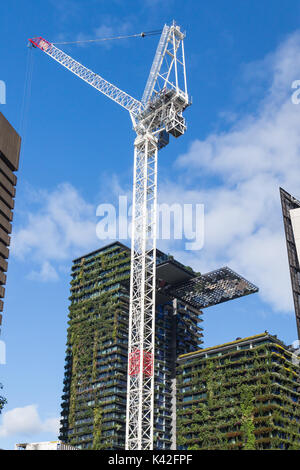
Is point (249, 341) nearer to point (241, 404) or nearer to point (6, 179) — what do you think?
point (241, 404)

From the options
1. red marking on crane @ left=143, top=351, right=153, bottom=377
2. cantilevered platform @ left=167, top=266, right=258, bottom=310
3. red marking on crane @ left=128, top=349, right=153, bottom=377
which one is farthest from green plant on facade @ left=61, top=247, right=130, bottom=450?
red marking on crane @ left=143, top=351, right=153, bottom=377

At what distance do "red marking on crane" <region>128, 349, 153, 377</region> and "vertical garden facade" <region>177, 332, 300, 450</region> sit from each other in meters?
38.2

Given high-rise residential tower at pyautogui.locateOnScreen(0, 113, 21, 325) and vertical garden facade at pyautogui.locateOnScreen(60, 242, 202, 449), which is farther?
vertical garden facade at pyautogui.locateOnScreen(60, 242, 202, 449)

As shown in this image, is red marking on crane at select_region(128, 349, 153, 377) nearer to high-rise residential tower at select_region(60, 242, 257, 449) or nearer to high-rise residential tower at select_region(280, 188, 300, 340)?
high-rise residential tower at select_region(280, 188, 300, 340)

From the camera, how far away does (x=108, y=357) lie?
17662 cm

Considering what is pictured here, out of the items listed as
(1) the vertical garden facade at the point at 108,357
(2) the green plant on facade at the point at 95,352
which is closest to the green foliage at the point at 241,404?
(1) the vertical garden facade at the point at 108,357

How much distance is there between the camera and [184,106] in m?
130

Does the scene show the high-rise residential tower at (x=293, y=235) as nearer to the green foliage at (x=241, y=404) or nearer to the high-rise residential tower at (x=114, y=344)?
the high-rise residential tower at (x=114, y=344)

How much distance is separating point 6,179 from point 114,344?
83208 millimetres

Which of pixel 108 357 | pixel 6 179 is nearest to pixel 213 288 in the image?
pixel 108 357

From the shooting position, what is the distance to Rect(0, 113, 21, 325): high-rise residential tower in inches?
4003

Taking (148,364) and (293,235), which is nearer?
(148,364)

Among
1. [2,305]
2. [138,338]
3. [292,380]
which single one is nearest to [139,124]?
[138,338]

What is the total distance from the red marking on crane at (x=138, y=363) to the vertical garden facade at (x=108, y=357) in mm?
50901
